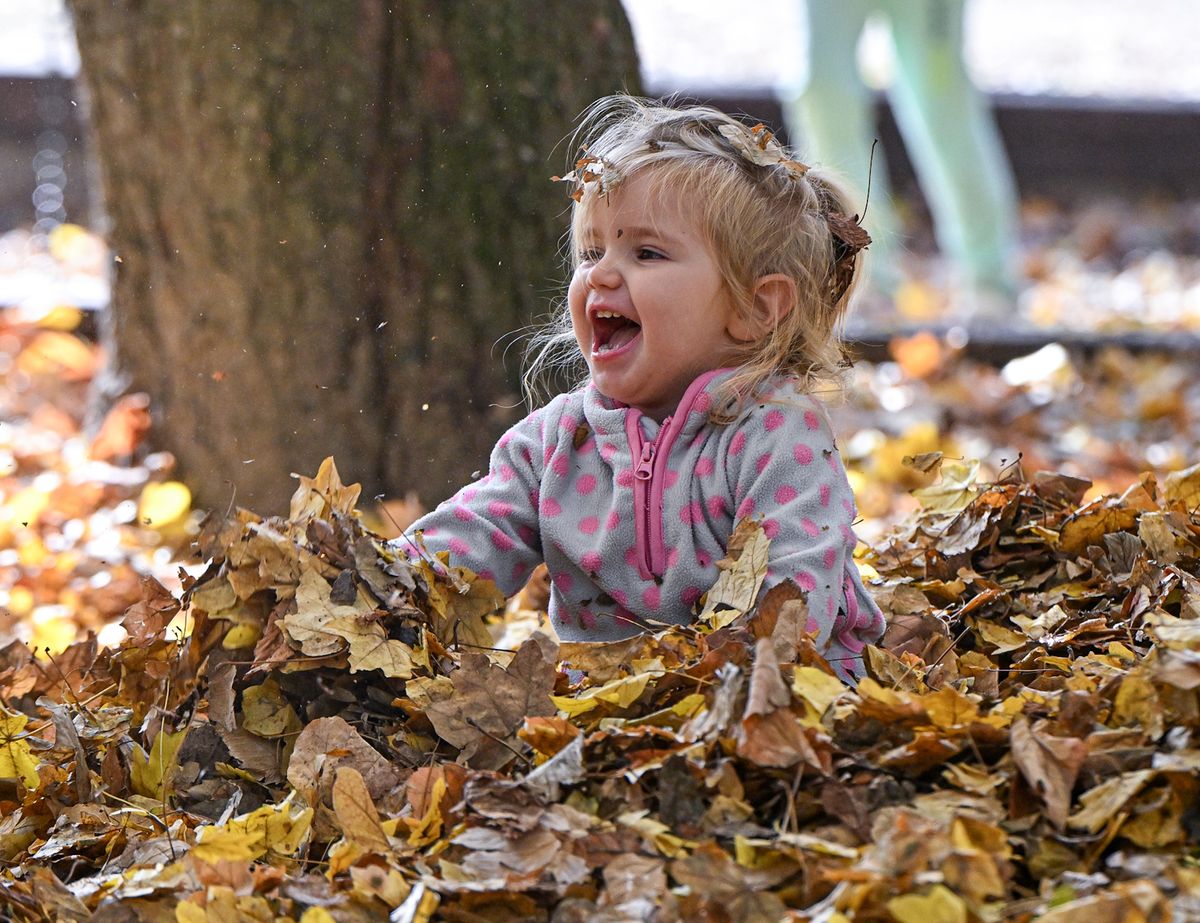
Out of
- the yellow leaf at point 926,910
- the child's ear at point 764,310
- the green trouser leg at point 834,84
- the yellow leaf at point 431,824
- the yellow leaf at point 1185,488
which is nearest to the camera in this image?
the yellow leaf at point 926,910

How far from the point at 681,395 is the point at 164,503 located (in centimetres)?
184

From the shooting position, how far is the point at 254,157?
333cm

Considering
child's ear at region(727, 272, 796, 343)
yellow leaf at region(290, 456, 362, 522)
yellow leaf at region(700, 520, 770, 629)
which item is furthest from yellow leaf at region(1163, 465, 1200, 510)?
yellow leaf at region(290, 456, 362, 522)

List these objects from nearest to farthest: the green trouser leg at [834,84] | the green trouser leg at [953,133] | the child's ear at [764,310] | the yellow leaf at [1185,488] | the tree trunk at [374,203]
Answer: the child's ear at [764,310], the yellow leaf at [1185,488], the tree trunk at [374,203], the green trouser leg at [834,84], the green trouser leg at [953,133]

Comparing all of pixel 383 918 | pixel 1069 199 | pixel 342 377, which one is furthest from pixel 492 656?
pixel 1069 199

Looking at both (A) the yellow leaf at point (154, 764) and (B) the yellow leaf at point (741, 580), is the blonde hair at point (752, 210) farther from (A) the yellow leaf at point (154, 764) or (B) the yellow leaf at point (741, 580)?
(A) the yellow leaf at point (154, 764)

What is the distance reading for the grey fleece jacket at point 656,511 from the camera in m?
2.08

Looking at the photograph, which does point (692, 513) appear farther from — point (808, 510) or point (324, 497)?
point (324, 497)

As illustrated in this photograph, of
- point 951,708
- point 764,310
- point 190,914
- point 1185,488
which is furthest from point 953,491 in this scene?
point 190,914

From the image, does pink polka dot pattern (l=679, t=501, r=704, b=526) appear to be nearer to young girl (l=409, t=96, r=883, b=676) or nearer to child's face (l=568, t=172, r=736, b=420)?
young girl (l=409, t=96, r=883, b=676)

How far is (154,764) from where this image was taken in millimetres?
1971

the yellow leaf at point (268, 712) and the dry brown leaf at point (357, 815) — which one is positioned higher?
the dry brown leaf at point (357, 815)

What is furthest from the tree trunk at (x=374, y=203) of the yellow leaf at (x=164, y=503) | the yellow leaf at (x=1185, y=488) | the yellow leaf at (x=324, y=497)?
the yellow leaf at (x=1185, y=488)

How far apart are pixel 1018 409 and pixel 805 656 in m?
3.42
